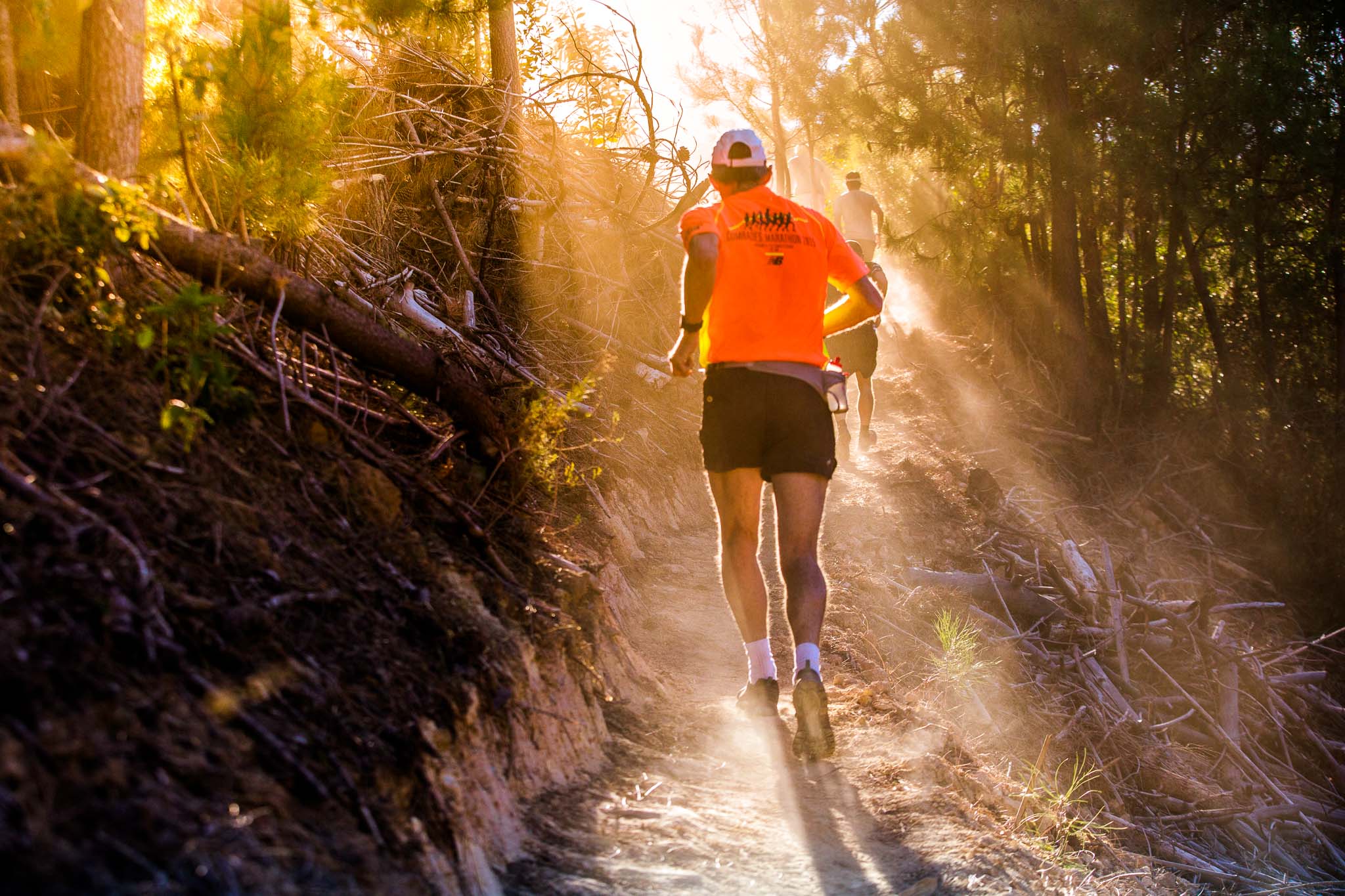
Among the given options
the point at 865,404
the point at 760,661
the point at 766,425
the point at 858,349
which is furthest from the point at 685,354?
the point at 865,404

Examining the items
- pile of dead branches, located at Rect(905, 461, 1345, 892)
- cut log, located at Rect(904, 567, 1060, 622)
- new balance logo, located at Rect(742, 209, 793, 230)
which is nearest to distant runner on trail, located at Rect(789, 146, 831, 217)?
pile of dead branches, located at Rect(905, 461, 1345, 892)

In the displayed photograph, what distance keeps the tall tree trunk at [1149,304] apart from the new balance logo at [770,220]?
8.93m

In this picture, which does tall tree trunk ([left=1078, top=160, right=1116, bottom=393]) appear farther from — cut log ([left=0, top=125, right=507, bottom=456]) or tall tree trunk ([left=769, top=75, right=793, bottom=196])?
tall tree trunk ([left=769, top=75, right=793, bottom=196])

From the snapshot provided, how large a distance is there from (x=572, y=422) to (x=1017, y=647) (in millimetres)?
3459

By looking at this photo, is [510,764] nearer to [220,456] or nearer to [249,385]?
[220,456]

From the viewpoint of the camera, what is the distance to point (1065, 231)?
38.4 ft

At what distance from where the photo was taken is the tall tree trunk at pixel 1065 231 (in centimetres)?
1088

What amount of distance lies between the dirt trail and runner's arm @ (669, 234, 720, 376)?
140cm

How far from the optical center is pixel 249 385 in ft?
10.9

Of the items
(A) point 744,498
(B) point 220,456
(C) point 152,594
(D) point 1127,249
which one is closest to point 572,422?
(A) point 744,498

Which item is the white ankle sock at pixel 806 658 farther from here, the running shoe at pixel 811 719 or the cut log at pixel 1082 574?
the cut log at pixel 1082 574

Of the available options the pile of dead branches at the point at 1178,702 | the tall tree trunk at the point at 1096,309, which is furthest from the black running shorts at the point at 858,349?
the tall tree trunk at the point at 1096,309

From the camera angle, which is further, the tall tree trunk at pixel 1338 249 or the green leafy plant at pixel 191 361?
the tall tree trunk at pixel 1338 249

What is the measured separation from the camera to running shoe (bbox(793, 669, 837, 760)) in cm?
372
